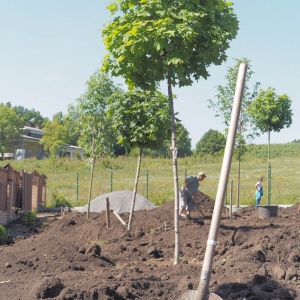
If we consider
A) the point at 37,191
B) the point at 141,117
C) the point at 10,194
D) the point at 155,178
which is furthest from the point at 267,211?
the point at 155,178

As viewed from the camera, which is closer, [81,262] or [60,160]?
[81,262]

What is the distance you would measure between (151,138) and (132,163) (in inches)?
1289

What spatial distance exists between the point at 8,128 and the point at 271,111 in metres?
52.4

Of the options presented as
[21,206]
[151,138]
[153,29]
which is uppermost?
[153,29]

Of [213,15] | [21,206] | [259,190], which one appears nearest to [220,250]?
[213,15]

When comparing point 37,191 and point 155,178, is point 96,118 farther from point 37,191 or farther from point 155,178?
point 155,178

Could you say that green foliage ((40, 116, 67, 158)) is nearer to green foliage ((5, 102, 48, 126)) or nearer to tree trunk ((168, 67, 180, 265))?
green foliage ((5, 102, 48, 126))

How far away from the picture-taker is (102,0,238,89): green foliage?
8797 mm

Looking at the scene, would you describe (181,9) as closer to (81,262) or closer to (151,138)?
(81,262)

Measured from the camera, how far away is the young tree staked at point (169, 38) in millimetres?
8805

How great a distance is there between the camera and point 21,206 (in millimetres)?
22984

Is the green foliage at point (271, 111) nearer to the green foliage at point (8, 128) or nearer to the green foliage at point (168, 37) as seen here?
the green foliage at point (168, 37)

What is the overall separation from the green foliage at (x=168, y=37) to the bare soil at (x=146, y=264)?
2992 mm

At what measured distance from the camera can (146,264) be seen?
33.4 feet
